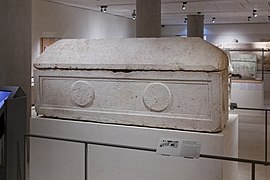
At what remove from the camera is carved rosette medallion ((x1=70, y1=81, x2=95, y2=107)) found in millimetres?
4012

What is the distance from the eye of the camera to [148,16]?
9.10 meters

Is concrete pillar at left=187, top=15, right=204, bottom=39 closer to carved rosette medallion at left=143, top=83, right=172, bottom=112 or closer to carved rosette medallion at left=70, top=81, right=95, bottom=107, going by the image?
carved rosette medallion at left=70, top=81, right=95, bottom=107

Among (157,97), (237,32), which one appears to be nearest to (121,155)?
(157,97)

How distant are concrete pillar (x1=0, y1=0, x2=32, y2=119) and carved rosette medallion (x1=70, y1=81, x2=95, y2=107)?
36.1 inches

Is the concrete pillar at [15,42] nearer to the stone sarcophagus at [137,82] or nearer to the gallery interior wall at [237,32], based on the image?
the stone sarcophagus at [137,82]

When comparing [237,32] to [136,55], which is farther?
[237,32]

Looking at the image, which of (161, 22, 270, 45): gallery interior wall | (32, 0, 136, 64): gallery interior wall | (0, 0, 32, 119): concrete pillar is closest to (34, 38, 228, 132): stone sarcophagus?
(0, 0, 32, 119): concrete pillar

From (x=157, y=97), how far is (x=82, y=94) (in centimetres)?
83

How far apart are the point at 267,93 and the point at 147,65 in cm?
1401

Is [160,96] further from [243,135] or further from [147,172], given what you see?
[243,135]

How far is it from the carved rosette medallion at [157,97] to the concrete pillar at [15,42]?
5.67ft

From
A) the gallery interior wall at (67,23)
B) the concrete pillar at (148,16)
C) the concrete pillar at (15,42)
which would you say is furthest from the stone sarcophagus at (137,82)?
the gallery interior wall at (67,23)

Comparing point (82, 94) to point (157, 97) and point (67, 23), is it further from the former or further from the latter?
point (67, 23)

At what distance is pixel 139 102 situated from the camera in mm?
3805
